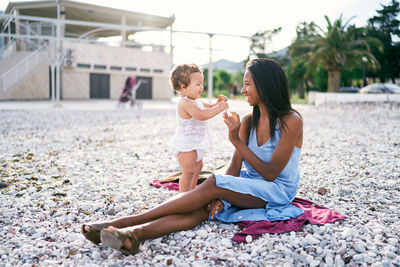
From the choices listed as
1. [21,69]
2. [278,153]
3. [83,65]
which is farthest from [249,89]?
[83,65]

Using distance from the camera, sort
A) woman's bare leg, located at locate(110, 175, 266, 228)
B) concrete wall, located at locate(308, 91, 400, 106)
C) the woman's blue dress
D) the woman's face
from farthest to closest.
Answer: concrete wall, located at locate(308, 91, 400, 106) < the woman's face < the woman's blue dress < woman's bare leg, located at locate(110, 175, 266, 228)

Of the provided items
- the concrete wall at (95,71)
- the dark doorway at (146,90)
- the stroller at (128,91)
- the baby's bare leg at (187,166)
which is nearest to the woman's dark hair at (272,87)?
the baby's bare leg at (187,166)

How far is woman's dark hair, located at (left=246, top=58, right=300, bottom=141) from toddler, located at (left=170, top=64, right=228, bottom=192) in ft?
1.69

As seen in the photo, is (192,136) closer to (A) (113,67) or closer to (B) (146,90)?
(A) (113,67)

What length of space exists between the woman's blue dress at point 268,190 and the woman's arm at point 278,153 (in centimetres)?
9

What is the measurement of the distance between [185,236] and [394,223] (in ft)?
5.44

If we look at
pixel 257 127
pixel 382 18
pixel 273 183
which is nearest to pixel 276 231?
pixel 273 183

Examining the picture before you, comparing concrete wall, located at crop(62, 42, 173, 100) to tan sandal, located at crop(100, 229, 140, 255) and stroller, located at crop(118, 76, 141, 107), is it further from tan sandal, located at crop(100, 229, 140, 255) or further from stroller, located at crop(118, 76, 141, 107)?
tan sandal, located at crop(100, 229, 140, 255)

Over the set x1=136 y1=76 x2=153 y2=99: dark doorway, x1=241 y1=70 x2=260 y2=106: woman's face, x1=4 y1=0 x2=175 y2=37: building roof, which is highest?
x1=4 y1=0 x2=175 y2=37: building roof

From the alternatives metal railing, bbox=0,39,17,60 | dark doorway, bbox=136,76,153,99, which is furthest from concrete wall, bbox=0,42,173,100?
metal railing, bbox=0,39,17,60

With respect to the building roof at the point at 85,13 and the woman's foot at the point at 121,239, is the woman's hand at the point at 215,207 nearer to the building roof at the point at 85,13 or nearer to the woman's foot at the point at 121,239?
the woman's foot at the point at 121,239

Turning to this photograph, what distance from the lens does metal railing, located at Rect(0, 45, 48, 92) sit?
71.2ft

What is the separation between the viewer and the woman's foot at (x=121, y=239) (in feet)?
6.90

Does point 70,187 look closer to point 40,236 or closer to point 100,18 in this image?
point 40,236
